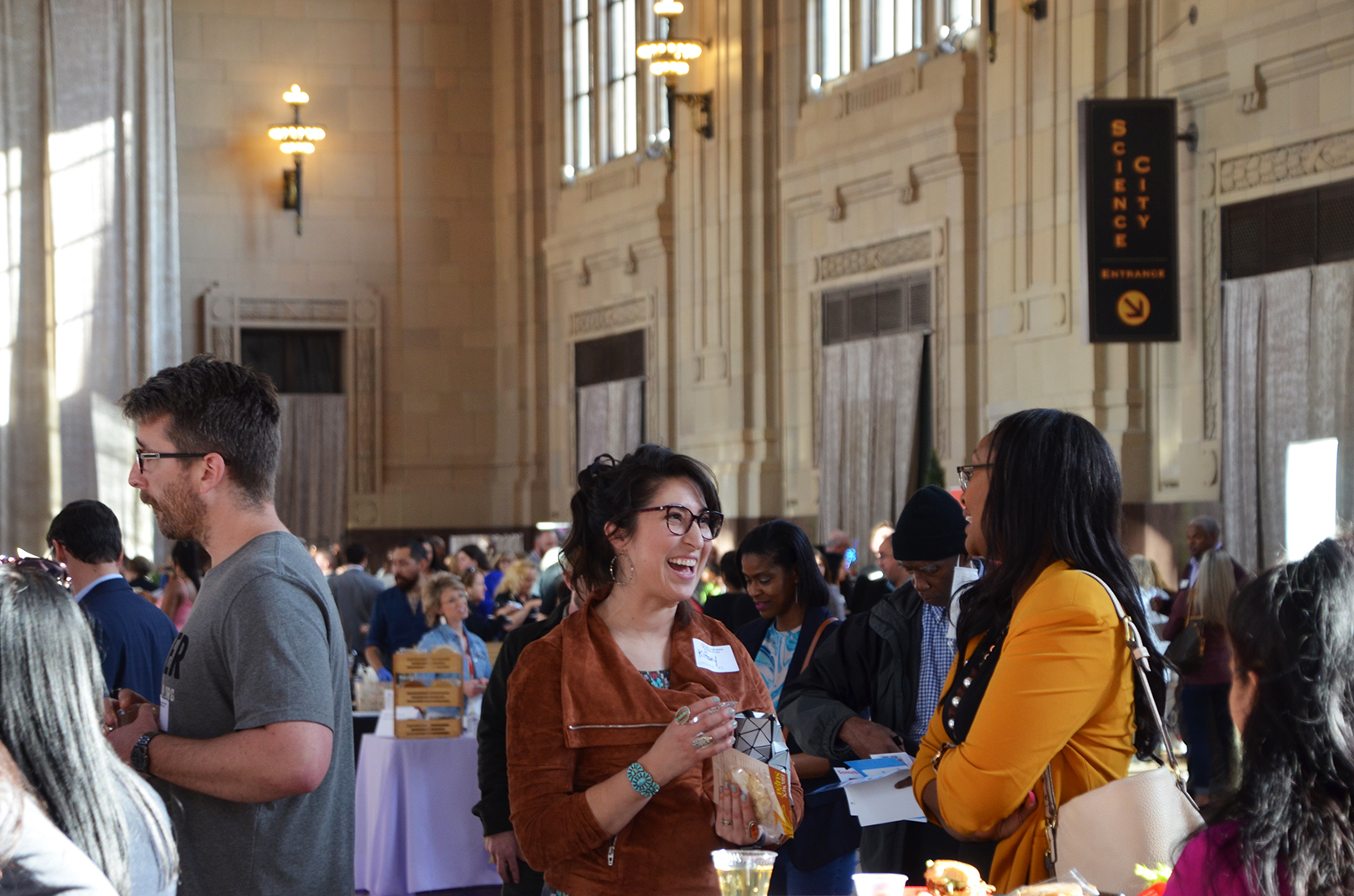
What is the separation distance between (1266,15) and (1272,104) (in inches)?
24.8

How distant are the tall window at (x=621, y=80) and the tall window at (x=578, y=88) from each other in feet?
1.45

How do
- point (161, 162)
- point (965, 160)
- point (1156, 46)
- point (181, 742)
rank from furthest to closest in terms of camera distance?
point (161, 162), point (965, 160), point (1156, 46), point (181, 742)

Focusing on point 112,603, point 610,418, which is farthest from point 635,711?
point 610,418

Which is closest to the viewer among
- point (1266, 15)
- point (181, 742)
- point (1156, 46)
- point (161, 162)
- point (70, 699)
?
point (70, 699)

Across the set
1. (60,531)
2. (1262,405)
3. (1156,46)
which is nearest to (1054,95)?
(1156,46)

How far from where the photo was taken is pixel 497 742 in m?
4.01

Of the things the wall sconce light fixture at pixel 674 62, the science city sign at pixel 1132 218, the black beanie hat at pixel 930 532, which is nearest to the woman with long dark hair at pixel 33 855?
the black beanie hat at pixel 930 532

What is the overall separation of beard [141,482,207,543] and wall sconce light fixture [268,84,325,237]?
1857 centimetres

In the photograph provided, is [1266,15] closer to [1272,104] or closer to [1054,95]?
[1272,104]

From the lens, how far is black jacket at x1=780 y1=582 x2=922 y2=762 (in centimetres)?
385

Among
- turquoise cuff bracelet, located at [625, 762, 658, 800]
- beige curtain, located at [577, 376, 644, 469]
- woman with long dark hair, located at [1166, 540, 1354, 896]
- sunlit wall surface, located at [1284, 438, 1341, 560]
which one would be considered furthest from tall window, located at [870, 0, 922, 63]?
woman with long dark hair, located at [1166, 540, 1354, 896]

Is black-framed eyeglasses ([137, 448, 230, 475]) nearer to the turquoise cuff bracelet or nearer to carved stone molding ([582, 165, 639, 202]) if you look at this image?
the turquoise cuff bracelet

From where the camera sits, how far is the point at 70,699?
5.84 feet

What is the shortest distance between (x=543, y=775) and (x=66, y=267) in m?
15.5
